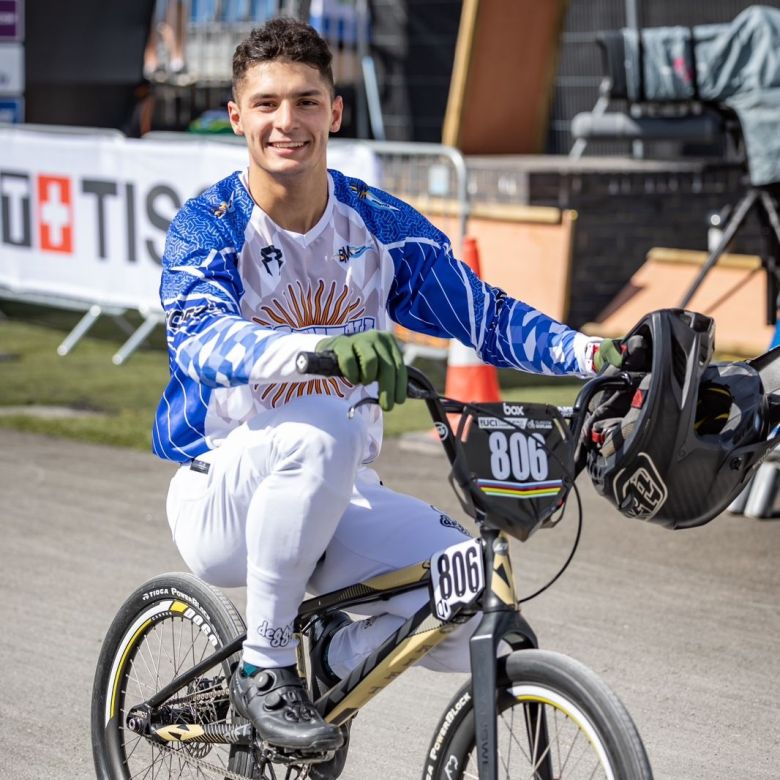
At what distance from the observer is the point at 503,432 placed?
9.85 ft

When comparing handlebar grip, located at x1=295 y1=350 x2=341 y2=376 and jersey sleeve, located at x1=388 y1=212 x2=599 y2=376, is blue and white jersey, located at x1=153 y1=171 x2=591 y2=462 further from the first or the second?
handlebar grip, located at x1=295 y1=350 x2=341 y2=376

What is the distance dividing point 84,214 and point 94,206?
153 mm

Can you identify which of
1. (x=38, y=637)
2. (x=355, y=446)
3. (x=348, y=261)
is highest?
(x=348, y=261)

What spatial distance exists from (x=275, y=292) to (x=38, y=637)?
103 inches

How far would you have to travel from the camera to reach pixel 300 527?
3.22 metres

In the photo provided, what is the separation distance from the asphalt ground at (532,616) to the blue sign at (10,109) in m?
7.06

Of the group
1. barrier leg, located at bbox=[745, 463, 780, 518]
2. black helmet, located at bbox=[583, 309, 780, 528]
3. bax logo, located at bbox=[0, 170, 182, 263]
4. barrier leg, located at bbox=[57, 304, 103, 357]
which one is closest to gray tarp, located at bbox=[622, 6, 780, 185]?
barrier leg, located at bbox=[745, 463, 780, 518]

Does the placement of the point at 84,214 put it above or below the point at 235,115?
below

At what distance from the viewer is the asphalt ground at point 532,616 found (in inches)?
186

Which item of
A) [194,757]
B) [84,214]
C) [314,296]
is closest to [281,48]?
[314,296]

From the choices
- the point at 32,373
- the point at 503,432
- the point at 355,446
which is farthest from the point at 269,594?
the point at 32,373

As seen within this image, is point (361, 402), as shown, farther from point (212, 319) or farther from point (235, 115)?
point (235, 115)

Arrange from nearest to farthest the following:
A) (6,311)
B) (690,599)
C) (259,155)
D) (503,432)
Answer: (503,432) < (259,155) < (690,599) < (6,311)

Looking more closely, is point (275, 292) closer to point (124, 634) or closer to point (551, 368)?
point (551, 368)
